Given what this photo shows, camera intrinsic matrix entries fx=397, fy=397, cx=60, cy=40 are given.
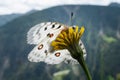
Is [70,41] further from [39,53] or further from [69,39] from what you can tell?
[39,53]

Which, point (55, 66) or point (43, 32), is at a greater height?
point (43, 32)

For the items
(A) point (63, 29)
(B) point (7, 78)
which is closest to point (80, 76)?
(B) point (7, 78)

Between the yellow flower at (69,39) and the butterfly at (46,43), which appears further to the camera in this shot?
the yellow flower at (69,39)

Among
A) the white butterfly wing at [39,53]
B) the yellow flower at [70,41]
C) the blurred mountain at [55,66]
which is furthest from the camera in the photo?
the blurred mountain at [55,66]

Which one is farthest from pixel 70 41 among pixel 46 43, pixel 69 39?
pixel 46 43

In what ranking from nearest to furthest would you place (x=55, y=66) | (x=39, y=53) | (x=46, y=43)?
(x=39, y=53) < (x=46, y=43) < (x=55, y=66)

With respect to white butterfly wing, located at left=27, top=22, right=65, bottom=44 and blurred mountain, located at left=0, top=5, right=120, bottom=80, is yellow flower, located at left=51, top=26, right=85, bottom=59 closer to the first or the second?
white butterfly wing, located at left=27, top=22, right=65, bottom=44

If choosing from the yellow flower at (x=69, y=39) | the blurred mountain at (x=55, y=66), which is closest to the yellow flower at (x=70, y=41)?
the yellow flower at (x=69, y=39)

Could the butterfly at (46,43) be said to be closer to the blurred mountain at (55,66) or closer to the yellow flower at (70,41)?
the yellow flower at (70,41)

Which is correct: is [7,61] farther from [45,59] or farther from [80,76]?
[45,59]
